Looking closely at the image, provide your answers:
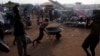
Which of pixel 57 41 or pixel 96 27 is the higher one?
pixel 96 27

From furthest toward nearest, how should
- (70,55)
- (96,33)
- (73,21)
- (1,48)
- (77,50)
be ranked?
(73,21) < (77,50) < (70,55) < (96,33) < (1,48)

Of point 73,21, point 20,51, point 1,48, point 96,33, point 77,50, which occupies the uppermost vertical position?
point 1,48

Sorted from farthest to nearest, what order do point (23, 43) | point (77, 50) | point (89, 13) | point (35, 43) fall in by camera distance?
point (89, 13)
point (35, 43)
point (77, 50)
point (23, 43)

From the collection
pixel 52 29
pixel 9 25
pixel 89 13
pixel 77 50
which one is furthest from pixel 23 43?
pixel 89 13

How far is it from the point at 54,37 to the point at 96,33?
6.35m

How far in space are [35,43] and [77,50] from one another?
2.75m

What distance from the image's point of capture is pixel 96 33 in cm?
666

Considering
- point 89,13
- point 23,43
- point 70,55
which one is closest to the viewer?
point 23,43

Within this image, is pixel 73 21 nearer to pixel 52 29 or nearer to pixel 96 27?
pixel 52 29

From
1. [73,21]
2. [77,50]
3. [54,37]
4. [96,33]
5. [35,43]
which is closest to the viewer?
[96,33]

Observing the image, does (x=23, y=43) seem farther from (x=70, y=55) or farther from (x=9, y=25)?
(x=9, y=25)

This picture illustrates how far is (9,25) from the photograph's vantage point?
1705 cm

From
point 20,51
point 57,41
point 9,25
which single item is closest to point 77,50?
point 57,41

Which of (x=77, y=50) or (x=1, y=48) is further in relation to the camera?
(x=77, y=50)
